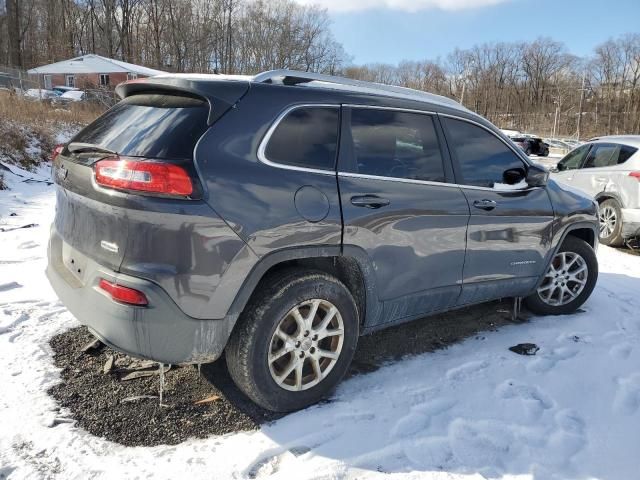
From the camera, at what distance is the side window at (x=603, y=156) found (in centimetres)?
821

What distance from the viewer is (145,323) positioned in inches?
96.9

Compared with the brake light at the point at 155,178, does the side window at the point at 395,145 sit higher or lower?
higher

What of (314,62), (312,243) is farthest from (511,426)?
(314,62)

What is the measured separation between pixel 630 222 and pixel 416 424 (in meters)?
6.70

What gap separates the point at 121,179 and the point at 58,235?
904 mm

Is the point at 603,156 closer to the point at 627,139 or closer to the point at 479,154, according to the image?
the point at 627,139

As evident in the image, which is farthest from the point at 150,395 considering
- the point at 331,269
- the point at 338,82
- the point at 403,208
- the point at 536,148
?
the point at 536,148

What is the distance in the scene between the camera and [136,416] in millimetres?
2852

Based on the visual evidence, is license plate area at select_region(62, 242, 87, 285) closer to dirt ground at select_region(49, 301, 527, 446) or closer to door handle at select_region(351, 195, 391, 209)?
dirt ground at select_region(49, 301, 527, 446)

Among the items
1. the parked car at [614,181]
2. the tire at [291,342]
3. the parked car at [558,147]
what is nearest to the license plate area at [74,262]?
the tire at [291,342]

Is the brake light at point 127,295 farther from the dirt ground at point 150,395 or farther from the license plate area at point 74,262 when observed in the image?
the dirt ground at point 150,395

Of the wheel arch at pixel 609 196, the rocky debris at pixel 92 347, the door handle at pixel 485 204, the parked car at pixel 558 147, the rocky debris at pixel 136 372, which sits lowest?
the rocky debris at pixel 136 372

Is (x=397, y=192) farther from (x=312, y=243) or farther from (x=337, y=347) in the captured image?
(x=337, y=347)

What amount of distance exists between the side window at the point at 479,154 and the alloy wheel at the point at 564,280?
1.11 meters
